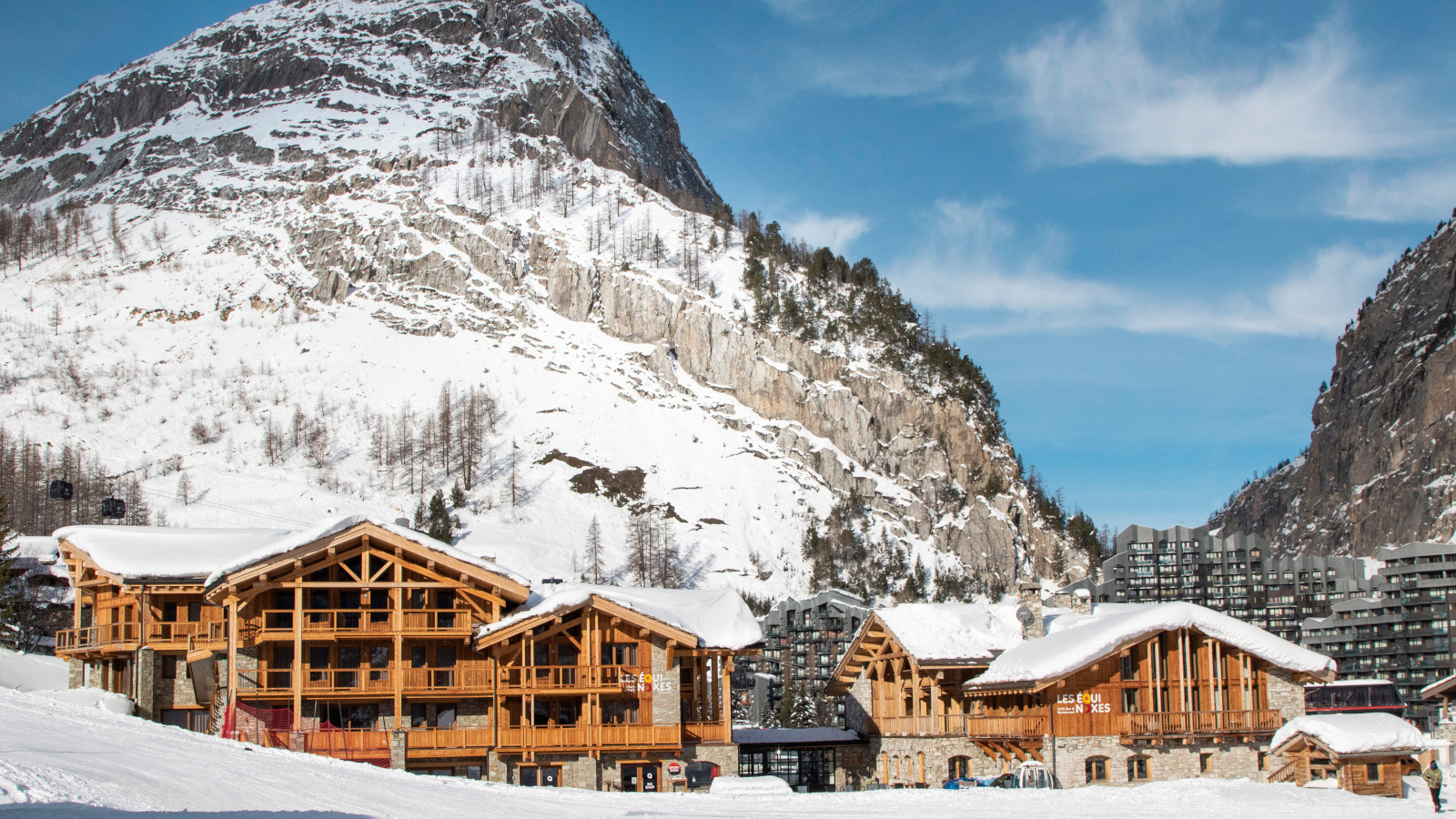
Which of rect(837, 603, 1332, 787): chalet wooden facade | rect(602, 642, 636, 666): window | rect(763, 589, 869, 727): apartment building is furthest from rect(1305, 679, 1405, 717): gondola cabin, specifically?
rect(602, 642, 636, 666): window

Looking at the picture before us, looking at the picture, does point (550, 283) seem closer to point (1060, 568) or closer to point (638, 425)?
point (638, 425)

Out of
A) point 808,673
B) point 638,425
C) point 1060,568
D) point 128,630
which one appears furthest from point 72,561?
point 1060,568

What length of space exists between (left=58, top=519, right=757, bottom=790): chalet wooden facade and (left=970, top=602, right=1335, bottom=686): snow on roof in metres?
9.15

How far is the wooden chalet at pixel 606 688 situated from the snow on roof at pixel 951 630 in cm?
603

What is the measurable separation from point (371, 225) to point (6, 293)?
153ft

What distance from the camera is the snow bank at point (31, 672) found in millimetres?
44250

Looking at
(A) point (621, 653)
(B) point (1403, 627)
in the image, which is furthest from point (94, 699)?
(B) point (1403, 627)

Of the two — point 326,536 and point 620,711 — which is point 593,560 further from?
point 326,536

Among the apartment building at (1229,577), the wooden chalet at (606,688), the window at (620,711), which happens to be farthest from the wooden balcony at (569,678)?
the apartment building at (1229,577)

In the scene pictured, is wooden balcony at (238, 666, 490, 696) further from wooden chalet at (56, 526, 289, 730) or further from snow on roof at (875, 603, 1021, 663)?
snow on roof at (875, 603, 1021, 663)

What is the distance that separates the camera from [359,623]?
1618 inches

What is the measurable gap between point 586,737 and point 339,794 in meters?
18.0

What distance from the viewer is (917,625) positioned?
4544 cm

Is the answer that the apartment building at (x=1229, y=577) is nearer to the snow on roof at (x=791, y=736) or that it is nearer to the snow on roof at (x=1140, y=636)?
the snow on roof at (x=791, y=736)
